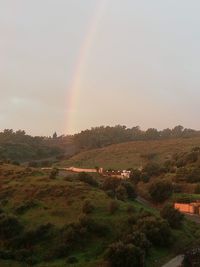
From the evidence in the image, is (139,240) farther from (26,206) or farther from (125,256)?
(26,206)

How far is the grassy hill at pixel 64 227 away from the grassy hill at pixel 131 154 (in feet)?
251

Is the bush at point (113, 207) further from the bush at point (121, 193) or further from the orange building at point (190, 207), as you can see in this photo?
the orange building at point (190, 207)

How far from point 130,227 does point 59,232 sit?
7775 mm

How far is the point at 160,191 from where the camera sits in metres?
82.0

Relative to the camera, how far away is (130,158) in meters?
157

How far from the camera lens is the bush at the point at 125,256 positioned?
38.8 meters

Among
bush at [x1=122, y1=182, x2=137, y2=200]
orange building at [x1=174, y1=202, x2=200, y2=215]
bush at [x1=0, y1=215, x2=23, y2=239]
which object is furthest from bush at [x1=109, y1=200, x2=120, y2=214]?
orange building at [x1=174, y1=202, x2=200, y2=215]

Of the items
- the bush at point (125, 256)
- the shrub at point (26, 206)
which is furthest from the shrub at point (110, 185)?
the bush at point (125, 256)

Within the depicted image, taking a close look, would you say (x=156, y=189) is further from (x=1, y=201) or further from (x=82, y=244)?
(x=82, y=244)

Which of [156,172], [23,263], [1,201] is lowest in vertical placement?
[23,263]

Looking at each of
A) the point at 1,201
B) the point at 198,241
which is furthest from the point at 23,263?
the point at 1,201

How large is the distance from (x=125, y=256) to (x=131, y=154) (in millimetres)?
124943

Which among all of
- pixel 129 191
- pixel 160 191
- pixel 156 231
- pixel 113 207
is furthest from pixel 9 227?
pixel 160 191

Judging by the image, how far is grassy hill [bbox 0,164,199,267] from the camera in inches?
1756
